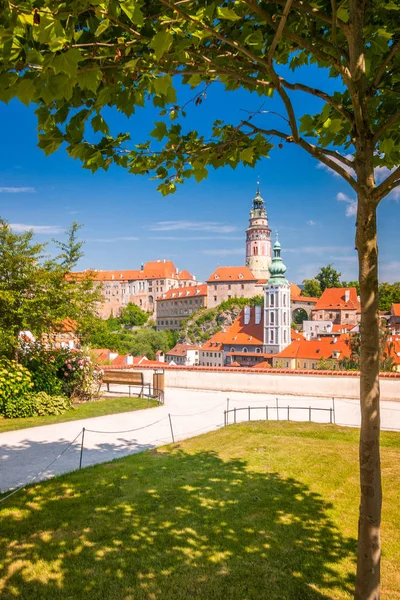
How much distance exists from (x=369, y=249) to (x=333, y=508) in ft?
14.1

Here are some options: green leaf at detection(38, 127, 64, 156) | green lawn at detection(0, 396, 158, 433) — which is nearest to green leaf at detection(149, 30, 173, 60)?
green leaf at detection(38, 127, 64, 156)

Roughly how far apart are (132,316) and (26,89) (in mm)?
147042

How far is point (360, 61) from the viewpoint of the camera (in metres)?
3.77

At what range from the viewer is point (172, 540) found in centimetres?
545

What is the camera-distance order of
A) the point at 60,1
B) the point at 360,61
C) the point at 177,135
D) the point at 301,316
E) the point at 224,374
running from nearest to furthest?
1. the point at 60,1
2. the point at 360,61
3. the point at 177,135
4. the point at 224,374
5. the point at 301,316

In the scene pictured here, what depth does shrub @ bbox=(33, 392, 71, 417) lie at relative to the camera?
557 inches

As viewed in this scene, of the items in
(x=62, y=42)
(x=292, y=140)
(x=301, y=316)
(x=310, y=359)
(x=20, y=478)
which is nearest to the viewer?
(x=62, y=42)

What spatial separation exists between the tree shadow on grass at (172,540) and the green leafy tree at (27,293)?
8823 millimetres

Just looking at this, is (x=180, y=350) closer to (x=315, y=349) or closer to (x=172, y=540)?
(x=315, y=349)

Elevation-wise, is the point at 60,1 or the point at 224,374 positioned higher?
the point at 60,1

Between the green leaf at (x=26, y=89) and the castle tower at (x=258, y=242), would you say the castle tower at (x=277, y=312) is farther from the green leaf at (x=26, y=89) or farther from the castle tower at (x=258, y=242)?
the green leaf at (x=26, y=89)

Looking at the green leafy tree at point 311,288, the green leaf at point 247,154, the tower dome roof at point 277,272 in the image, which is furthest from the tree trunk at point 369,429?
the green leafy tree at point 311,288

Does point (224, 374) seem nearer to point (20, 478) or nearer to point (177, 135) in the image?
point (20, 478)

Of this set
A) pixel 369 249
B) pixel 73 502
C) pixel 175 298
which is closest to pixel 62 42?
pixel 369 249
